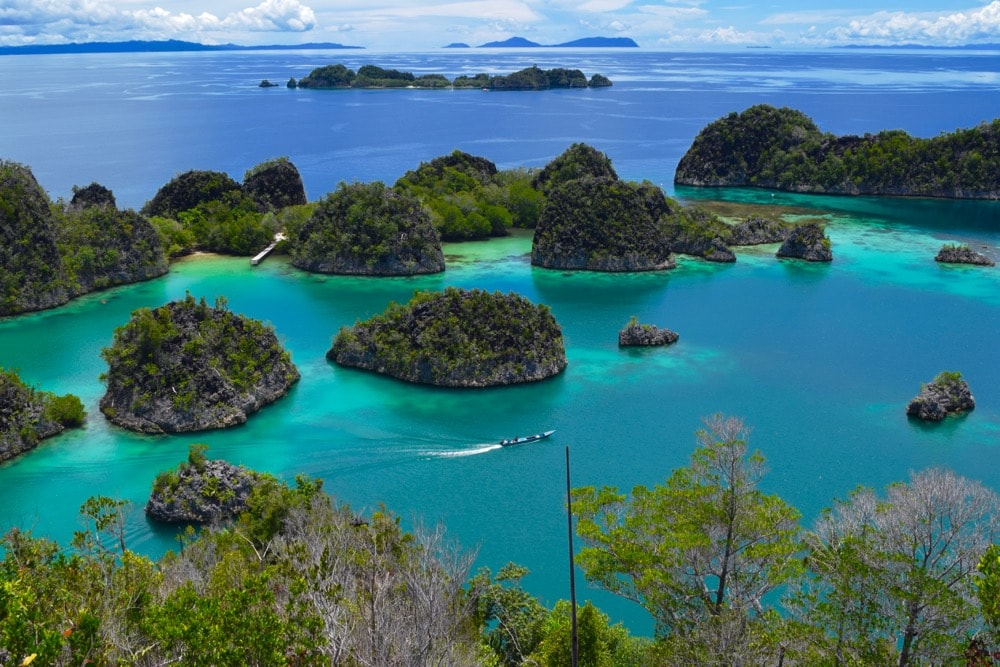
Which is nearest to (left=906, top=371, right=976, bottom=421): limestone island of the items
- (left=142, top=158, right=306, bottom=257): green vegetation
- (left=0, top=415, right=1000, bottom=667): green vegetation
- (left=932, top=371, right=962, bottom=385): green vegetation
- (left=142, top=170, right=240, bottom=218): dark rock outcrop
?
(left=932, top=371, right=962, bottom=385): green vegetation

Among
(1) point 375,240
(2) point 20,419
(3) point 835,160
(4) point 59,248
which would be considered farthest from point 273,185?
(3) point 835,160

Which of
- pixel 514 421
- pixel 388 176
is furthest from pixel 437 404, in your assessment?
pixel 388 176

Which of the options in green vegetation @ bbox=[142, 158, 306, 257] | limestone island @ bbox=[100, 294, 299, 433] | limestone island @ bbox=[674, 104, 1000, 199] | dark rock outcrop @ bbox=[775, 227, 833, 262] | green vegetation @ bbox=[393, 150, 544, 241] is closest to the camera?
limestone island @ bbox=[100, 294, 299, 433]

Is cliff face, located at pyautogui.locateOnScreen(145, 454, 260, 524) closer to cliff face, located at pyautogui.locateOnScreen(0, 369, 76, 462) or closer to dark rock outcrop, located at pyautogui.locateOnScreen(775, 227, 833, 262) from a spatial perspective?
cliff face, located at pyautogui.locateOnScreen(0, 369, 76, 462)

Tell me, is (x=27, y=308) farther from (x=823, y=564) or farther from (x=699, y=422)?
(x=823, y=564)

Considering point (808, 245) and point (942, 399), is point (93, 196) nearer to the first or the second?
point (808, 245)

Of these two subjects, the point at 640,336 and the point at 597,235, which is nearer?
the point at 640,336
